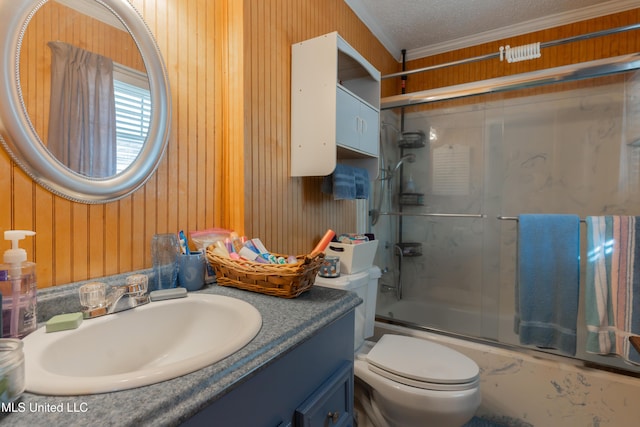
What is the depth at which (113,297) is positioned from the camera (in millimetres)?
713

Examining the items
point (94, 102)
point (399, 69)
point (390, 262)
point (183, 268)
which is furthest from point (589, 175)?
point (94, 102)

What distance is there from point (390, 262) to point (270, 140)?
1576 mm

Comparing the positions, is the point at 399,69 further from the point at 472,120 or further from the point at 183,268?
the point at 183,268

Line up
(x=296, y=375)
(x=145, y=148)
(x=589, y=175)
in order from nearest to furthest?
(x=296, y=375) < (x=145, y=148) < (x=589, y=175)

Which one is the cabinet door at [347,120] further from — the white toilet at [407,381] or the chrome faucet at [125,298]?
the chrome faucet at [125,298]

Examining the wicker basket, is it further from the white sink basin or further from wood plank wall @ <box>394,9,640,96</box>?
wood plank wall @ <box>394,9,640,96</box>

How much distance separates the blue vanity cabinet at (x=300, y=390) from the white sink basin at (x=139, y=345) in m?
0.07

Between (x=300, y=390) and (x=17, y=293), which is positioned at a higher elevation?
(x=17, y=293)

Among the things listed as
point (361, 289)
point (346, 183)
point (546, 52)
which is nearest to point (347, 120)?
point (346, 183)

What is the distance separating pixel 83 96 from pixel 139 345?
619mm

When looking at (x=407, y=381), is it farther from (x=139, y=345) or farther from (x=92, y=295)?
(x=92, y=295)

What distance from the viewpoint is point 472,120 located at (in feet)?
7.25

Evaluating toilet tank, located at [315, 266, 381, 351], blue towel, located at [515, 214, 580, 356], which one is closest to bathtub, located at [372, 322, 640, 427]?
blue towel, located at [515, 214, 580, 356]

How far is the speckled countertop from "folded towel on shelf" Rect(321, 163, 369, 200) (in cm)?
78
